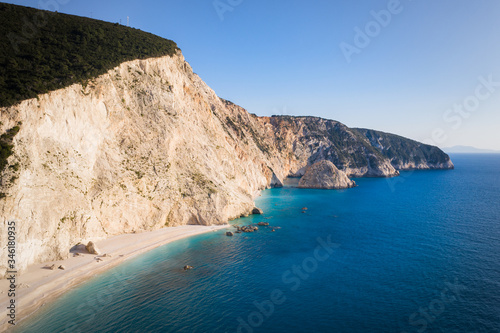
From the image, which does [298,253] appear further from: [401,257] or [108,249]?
[108,249]

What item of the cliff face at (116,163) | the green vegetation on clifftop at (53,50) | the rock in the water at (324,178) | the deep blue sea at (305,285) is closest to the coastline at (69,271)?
the deep blue sea at (305,285)

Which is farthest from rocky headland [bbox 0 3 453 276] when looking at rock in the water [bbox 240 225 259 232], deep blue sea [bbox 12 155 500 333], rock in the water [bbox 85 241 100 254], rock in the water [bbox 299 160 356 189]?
rock in the water [bbox 299 160 356 189]

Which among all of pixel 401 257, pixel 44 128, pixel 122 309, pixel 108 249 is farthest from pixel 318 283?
pixel 44 128

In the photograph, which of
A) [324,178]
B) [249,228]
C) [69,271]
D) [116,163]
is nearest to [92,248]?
[69,271]

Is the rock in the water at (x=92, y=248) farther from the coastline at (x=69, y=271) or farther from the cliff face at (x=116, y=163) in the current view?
the cliff face at (x=116, y=163)

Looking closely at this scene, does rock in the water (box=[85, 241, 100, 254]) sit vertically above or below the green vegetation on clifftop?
below

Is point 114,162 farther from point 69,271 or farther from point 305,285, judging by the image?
point 305,285

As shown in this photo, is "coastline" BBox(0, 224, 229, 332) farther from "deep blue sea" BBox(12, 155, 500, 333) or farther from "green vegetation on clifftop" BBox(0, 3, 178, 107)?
"green vegetation on clifftop" BBox(0, 3, 178, 107)
